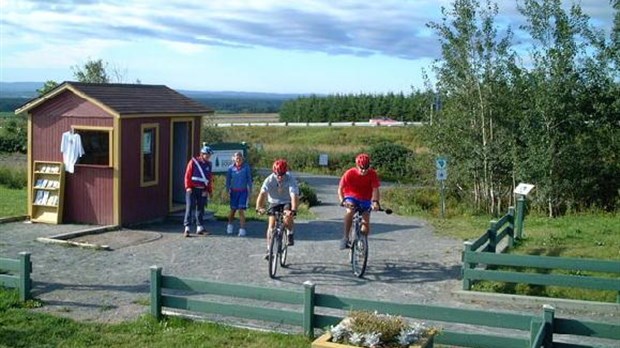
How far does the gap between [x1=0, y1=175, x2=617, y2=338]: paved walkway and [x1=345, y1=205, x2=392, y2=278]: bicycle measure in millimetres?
196

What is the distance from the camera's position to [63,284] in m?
10.0

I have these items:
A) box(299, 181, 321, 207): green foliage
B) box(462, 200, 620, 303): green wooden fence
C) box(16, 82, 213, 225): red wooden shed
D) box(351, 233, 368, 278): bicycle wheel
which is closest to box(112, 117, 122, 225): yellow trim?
box(16, 82, 213, 225): red wooden shed

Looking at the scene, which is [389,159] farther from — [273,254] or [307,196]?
[273,254]

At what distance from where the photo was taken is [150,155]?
1573 cm

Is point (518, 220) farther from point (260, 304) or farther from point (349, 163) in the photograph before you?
point (349, 163)

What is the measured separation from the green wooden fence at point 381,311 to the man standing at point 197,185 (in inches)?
241

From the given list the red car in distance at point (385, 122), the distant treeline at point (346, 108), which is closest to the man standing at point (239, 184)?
the red car in distance at point (385, 122)

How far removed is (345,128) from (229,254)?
51.3 metres

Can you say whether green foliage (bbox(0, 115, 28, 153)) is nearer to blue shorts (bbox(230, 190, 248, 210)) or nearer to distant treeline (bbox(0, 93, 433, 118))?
blue shorts (bbox(230, 190, 248, 210))

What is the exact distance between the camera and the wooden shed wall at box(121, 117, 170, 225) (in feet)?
48.7

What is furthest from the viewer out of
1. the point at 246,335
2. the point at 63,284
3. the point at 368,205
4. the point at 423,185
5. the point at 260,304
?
the point at 423,185

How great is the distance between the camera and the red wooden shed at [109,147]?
14.7 meters

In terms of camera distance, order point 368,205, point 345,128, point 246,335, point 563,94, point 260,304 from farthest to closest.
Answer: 1. point 345,128
2. point 563,94
3. point 368,205
4. point 260,304
5. point 246,335

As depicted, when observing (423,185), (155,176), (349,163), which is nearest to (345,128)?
(349,163)
